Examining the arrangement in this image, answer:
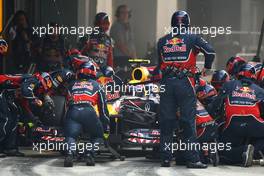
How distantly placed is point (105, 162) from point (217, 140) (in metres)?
1.57

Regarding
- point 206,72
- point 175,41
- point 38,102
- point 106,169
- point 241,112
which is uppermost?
point 175,41

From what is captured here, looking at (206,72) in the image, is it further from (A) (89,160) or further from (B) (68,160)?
(B) (68,160)

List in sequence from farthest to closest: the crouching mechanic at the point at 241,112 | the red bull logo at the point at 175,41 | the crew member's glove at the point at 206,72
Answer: the crew member's glove at the point at 206,72, the crouching mechanic at the point at 241,112, the red bull logo at the point at 175,41

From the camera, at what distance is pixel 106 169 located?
48.3 feet

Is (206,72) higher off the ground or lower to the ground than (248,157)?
higher

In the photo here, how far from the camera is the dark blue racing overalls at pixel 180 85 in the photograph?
1495cm

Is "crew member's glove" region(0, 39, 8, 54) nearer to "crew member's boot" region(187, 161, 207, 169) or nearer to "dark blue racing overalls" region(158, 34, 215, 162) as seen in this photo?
"dark blue racing overalls" region(158, 34, 215, 162)

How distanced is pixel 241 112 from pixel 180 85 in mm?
1061

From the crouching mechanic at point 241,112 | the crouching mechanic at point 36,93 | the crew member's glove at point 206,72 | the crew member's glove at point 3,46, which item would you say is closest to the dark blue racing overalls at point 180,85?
the crouching mechanic at point 241,112

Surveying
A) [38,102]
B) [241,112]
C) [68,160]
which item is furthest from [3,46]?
[241,112]

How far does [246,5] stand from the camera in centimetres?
1600

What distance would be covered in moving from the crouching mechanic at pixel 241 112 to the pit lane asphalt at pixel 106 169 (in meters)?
0.34

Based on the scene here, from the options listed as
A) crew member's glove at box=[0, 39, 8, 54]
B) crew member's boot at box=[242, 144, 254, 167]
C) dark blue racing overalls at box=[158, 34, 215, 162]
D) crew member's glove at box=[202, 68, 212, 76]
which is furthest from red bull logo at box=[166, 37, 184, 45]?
crew member's glove at box=[0, 39, 8, 54]

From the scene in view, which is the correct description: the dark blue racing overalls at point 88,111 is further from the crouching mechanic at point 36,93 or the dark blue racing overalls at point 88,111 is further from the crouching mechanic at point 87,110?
the crouching mechanic at point 36,93
